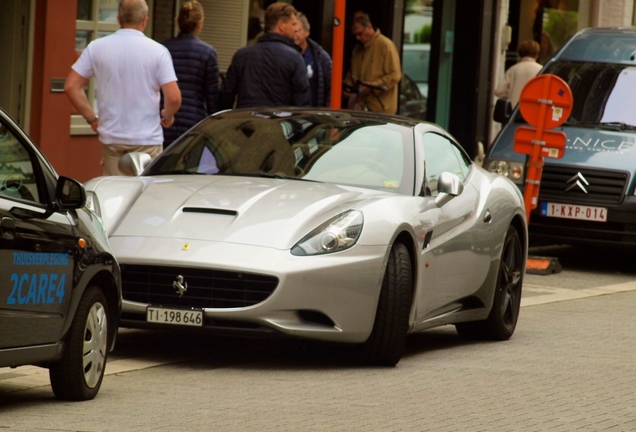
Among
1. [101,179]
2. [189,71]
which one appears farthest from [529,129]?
[101,179]

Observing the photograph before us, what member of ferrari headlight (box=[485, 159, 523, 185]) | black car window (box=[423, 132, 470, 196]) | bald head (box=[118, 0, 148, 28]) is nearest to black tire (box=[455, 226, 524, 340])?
black car window (box=[423, 132, 470, 196])

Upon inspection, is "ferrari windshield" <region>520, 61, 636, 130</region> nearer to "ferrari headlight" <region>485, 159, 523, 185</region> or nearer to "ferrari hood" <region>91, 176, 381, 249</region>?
"ferrari headlight" <region>485, 159, 523, 185</region>

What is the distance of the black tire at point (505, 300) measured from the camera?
36.2 ft

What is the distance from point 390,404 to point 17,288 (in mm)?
1995

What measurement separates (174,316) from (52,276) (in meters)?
1.65

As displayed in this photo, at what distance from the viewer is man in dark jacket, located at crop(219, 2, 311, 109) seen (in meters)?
14.5

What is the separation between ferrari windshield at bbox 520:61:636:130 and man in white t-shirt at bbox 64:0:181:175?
582 cm

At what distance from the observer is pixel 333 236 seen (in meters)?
8.97

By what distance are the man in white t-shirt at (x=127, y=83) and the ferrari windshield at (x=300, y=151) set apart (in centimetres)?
211

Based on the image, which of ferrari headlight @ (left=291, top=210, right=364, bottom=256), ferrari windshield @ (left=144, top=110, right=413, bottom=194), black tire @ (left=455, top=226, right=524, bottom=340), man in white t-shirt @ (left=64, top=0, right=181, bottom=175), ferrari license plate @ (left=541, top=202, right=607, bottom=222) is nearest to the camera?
ferrari headlight @ (left=291, top=210, right=364, bottom=256)

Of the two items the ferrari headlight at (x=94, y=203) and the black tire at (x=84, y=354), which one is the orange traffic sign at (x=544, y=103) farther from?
the black tire at (x=84, y=354)

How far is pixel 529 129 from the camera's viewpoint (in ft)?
52.4

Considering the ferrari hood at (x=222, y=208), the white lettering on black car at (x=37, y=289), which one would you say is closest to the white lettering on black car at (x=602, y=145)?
the ferrari hood at (x=222, y=208)

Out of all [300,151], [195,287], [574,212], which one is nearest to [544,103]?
[574,212]
